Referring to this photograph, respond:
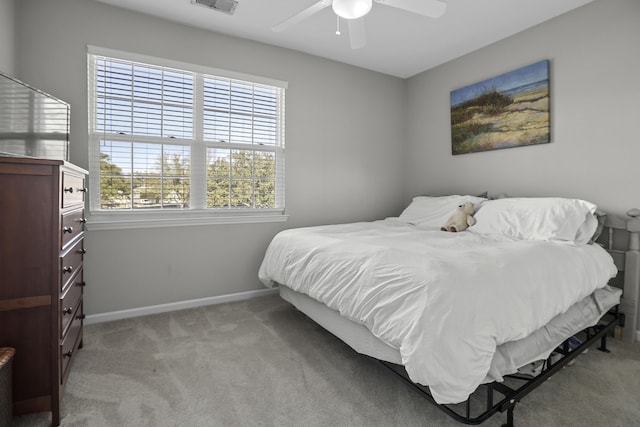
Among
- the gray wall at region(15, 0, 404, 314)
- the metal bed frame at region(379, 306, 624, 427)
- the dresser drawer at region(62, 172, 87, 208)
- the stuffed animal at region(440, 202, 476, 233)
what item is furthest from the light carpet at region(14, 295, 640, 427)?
the stuffed animal at region(440, 202, 476, 233)

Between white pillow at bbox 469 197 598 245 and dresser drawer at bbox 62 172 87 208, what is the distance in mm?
2762

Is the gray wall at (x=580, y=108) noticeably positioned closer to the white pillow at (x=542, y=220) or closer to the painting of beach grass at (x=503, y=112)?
the painting of beach grass at (x=503, y=112)

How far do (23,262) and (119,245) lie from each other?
1368 mm

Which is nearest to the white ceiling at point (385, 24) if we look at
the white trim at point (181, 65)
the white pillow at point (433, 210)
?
the white trim at point (181, 65)

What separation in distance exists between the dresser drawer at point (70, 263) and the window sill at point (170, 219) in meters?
0.64

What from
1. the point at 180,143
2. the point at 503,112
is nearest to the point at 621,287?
the point at 503,112

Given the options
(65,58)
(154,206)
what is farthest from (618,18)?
(65,58)

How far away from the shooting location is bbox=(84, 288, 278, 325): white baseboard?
8.72 ft

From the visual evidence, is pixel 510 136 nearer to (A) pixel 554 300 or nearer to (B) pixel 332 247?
(A) pixel 554 300

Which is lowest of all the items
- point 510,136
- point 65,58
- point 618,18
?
point 510,136

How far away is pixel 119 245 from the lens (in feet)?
8.93

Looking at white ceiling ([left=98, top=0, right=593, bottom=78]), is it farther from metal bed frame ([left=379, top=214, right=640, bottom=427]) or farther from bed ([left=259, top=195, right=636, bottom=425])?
metal bed frame ([left=379, top=214, right=640, bottom=427])

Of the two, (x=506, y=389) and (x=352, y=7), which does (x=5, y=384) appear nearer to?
(x=506, y=389)

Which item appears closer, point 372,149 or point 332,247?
point 332,247
